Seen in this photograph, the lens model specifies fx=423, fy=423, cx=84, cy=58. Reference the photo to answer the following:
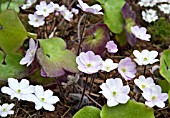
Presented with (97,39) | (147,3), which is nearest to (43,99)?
(97,39)

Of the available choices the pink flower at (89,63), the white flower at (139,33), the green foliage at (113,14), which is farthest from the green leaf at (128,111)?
the green foliage at (113,14)

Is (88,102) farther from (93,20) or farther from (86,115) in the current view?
(93,20)

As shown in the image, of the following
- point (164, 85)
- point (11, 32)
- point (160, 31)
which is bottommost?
point (160, 31)

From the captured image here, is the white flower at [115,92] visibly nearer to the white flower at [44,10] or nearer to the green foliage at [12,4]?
the white flower at [44,10]

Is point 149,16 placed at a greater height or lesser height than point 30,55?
lesser

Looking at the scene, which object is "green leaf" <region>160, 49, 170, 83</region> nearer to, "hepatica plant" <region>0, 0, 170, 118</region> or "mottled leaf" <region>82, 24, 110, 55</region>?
"hepatica plant" <region>0, 0, 170, 118</region>

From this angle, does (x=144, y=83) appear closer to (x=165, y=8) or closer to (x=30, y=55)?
(x=30, y=55)

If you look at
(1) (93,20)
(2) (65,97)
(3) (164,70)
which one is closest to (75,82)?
(2) (65,97)
